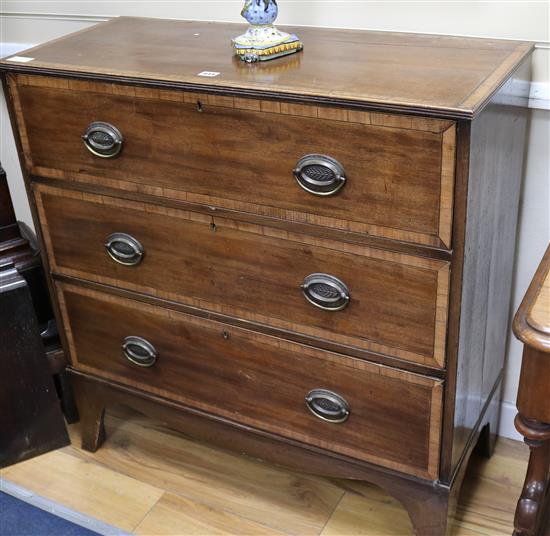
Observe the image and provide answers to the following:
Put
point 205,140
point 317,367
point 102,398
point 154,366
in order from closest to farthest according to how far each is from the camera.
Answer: point 205,140 < point 317,367 < point 154,366 < point 102,398

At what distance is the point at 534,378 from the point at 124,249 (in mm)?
820

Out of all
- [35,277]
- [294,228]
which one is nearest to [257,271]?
[294,228]

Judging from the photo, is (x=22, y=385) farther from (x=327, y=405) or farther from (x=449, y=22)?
(x=449, y=22)

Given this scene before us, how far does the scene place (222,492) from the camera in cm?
179

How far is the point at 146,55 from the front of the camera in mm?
1457

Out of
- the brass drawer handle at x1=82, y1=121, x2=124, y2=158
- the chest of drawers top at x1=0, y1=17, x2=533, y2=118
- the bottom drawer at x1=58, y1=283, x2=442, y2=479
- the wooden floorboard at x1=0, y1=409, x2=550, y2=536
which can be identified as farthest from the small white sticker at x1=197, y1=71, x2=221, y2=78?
the wooden floorboard at x1=0, y1=409, x2=550, y2=536

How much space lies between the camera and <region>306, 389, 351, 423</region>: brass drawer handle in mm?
1456

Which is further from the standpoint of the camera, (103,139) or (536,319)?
(103,139)

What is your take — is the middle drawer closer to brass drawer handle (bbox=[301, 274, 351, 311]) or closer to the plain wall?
brass drawer handle (bbox=[301, 274, 351, 311])

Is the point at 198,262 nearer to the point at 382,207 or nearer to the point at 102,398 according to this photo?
the point at 382,207

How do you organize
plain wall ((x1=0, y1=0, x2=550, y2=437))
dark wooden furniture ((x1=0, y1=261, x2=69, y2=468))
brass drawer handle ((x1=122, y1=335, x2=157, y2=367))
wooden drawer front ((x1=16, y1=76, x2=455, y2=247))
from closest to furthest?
wooden drawer front ((x1=16, y1=76, x2=455, y2=247)), plain wall ((x1=0, y1=0, x2=550, y2=437)), brass drawer handle ((x1=122, y1=335, x2=157, y2=367)), dark wooden furniture ((x1=0, y1=261, x2=69, y2=468))

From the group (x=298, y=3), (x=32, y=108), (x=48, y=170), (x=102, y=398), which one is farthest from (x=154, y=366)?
(x=298, y=3)

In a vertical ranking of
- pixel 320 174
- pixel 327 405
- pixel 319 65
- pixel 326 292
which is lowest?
pixel 327 405

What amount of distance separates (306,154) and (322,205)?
0.28ft
